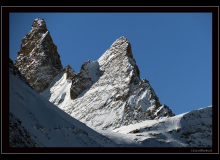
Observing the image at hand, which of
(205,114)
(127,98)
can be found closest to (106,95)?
(127,98)

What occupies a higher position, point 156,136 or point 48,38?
point 48,38

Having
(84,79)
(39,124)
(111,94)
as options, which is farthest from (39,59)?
(39,124)

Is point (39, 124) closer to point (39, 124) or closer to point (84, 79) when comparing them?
point (39, 124)

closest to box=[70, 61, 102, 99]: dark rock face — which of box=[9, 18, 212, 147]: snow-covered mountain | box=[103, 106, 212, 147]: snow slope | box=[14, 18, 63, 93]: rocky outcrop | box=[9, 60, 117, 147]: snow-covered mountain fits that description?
box=[9, 18, 212, 147]: snow-covered mountain

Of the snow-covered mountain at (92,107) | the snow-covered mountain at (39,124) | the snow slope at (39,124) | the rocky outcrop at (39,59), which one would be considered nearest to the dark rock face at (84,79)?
the snow-covered mountain at (92,107)

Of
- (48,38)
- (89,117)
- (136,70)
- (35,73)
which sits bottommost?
(89,117)

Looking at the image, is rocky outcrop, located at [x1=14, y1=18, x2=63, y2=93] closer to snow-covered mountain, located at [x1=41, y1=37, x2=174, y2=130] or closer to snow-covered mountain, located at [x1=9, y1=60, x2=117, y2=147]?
snow-covered mountain, located at [x1=41, y1=37, x2=174, y2=130]

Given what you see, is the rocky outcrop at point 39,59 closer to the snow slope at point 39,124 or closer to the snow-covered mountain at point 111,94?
the snow-covered mountain at point 111,94
